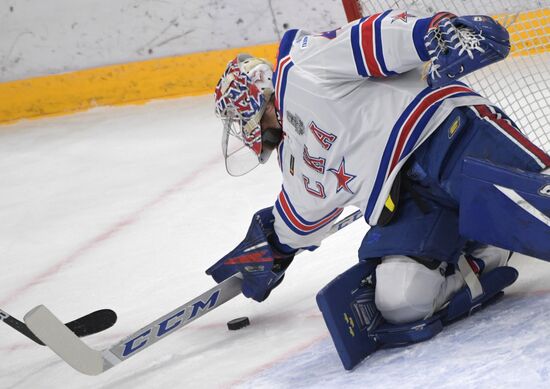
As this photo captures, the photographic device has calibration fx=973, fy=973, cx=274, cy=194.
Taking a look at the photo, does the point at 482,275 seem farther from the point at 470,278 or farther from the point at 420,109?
the point at 420,109

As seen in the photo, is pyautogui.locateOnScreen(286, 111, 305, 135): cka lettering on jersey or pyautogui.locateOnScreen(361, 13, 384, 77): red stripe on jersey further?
pyautogui.locateOnScreen(286, 111, 305, 135): cka lettering on jersey

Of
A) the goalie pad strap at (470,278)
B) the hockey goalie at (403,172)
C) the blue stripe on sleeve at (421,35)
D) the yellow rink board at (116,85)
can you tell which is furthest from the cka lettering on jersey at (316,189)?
the yellow rink board at (116,85)

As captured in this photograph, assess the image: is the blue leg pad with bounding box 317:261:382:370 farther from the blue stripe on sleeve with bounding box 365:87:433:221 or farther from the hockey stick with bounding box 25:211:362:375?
the hockey stick with bounding box 25:211:362:375

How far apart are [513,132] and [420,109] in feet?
0.58

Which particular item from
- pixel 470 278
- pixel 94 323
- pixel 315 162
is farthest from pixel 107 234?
pixel 470 278

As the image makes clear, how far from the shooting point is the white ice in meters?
1.71

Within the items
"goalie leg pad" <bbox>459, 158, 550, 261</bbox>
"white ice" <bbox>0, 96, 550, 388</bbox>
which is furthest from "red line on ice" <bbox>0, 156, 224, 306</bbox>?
"goalie leg pad" <bbox>459, 158, 550, 261</bbox>

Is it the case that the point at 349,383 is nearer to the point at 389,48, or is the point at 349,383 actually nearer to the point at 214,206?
the point at 389,48

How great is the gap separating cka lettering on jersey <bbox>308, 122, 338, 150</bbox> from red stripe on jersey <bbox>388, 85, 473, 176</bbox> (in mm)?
135

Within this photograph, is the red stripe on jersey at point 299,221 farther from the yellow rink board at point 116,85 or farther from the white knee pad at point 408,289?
the yellow rink board at point 116,85

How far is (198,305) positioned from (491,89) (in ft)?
2.71

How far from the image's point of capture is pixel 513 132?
1.81 m

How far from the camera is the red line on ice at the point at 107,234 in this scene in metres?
2.81

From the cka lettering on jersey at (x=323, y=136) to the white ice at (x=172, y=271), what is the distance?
1.33 ft
